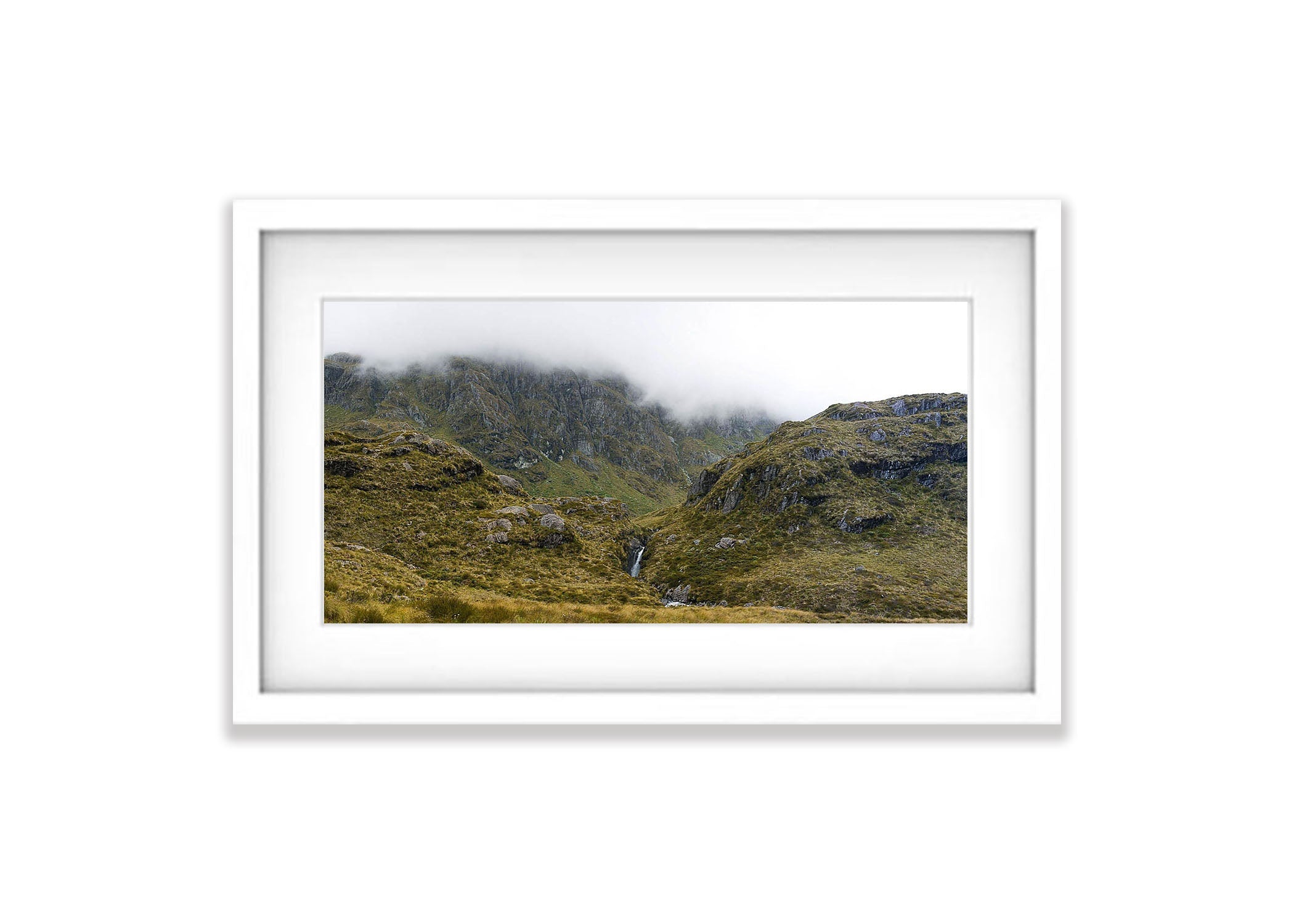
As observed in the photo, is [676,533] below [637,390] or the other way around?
below

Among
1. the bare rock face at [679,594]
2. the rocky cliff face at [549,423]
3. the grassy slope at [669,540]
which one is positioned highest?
the rocky cliff face at [549,423]

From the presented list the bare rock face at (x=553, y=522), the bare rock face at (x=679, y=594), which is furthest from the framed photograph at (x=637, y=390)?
the bare rock face at (x=553, y=522)

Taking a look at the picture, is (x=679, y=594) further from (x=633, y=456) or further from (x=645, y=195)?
(x=645, y=195)

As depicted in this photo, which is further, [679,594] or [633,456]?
[633,456]

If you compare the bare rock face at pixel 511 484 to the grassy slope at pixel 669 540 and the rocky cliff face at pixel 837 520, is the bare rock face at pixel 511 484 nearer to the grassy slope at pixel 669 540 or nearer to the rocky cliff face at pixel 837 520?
the grassy slope at pixel 669 540

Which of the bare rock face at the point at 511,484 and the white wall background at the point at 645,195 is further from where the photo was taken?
the bare rock face at the point at 511,484

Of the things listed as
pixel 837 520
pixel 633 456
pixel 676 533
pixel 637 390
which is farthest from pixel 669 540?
pixel 837 520
